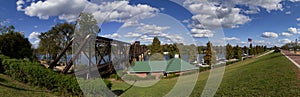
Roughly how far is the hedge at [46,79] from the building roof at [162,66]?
7.10 m

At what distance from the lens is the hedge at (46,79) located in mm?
6523

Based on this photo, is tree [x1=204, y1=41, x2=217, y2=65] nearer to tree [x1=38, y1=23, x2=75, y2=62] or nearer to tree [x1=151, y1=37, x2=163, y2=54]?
tree [x1=151, y1=37, x2=163, y2=54]

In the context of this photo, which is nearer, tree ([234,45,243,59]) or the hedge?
the hedge

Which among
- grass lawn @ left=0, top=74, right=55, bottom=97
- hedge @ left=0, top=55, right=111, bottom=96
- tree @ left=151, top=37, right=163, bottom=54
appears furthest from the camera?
tree @ left=151, top=37, right=163, bottom=54

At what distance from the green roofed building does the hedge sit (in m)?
6.96

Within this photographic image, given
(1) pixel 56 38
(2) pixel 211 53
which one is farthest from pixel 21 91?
(1) pixel 56 38

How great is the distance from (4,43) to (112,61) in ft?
36.5

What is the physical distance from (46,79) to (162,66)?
33.8 ft

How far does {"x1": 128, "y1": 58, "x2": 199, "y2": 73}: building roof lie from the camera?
15842 mm

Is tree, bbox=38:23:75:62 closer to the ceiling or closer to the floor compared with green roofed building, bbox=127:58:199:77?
closer to the ceiling

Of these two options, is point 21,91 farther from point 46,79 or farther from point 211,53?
point 211,53

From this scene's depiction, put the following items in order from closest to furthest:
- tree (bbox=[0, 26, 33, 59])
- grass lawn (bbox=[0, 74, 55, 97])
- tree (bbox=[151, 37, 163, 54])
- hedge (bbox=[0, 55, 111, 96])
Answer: hedge (bbox=[0, 55, 111, 96])
grass lawn (bbox=[0, 74, 55, 97])
tree (bbox=[151, 37, 163, 54])
tree (bbox=[0, 26, 33, 59])

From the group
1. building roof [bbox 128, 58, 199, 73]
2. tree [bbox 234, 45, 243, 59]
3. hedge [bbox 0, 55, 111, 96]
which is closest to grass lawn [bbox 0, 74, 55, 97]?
hedge [bbox 0, 55, 111, 96]

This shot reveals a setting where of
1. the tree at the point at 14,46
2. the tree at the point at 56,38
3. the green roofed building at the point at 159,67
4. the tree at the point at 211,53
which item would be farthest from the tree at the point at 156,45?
the tree at the point at 56,38
